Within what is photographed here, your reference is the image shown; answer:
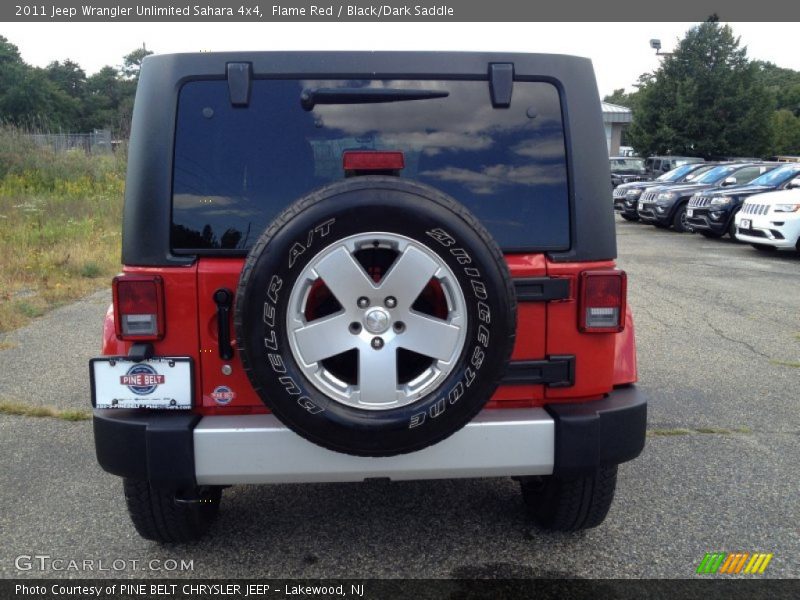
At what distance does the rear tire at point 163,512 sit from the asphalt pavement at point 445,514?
107 millimetres

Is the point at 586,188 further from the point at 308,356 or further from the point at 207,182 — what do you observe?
the point at 207,182

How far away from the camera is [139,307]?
107 inches

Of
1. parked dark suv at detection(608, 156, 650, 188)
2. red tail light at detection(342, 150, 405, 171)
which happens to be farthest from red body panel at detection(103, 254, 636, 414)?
parked dark suv at detection(608, 156, 650, 188)

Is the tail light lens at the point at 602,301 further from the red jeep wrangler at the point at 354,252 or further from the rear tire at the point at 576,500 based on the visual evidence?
the rear tire at the point at 576,500

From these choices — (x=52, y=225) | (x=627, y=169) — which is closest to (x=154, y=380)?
(x=52, y=225)

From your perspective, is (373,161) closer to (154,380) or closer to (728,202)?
(154,380)

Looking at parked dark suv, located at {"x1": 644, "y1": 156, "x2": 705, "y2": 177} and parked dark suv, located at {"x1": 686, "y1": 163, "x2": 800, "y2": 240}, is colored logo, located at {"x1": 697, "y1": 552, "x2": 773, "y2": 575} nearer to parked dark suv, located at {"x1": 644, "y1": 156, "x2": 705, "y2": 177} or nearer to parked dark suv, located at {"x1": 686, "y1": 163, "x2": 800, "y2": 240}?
parked dark suv, located at {"x1": 686, "y1": 163, "x2": 800, "y2": 240}

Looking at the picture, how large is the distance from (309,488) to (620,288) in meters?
1.99

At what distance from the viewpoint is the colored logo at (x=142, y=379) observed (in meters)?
2.72

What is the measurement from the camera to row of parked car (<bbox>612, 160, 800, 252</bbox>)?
1290 centimetres

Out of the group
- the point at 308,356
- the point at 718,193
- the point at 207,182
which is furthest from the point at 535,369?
the point at 718,193

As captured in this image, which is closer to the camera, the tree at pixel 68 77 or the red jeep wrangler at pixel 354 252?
the red jeep wrangler at pixel 354 252

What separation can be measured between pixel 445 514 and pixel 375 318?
1.50 meters

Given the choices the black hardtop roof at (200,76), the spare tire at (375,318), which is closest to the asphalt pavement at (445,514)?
the spare tire at (375,318)
